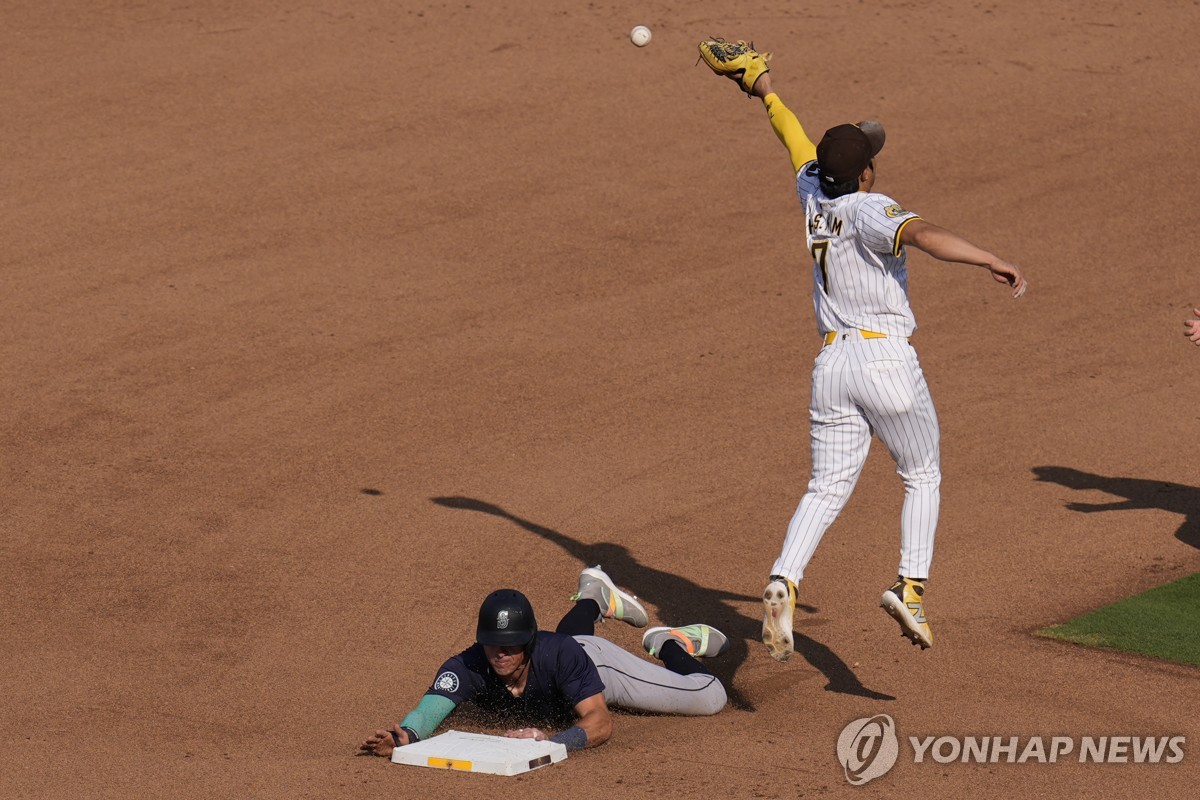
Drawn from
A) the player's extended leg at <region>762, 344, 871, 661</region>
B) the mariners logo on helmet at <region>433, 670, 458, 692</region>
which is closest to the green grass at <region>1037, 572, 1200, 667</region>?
the player's extended leg at <region>762, 344, 871, 661</region>

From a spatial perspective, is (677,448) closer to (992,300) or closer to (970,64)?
(992,300)

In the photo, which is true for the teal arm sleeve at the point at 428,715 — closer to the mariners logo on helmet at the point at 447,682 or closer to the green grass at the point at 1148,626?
the mariners logo on helmet at the point at 447,682

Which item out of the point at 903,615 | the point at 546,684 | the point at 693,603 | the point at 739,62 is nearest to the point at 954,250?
the point at 903,615

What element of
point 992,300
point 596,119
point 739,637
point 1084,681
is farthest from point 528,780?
point 596,119

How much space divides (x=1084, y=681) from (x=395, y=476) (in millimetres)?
4753

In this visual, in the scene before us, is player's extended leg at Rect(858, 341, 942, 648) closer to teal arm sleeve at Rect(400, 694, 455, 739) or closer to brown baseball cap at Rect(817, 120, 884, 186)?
brown baseball cap at Rect(817, 120, 884, 186)

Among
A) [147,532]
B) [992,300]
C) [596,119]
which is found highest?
[596,119]

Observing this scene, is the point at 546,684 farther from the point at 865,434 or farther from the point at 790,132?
the point at 790,132

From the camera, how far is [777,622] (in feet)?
22.2

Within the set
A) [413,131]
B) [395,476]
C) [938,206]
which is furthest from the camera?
[413,131]

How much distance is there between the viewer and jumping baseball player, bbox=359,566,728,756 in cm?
666

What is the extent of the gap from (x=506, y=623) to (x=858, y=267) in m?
2.14

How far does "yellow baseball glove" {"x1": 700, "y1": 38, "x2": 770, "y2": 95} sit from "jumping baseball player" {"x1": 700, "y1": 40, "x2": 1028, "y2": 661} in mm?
1011

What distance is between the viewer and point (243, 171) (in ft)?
50.8
